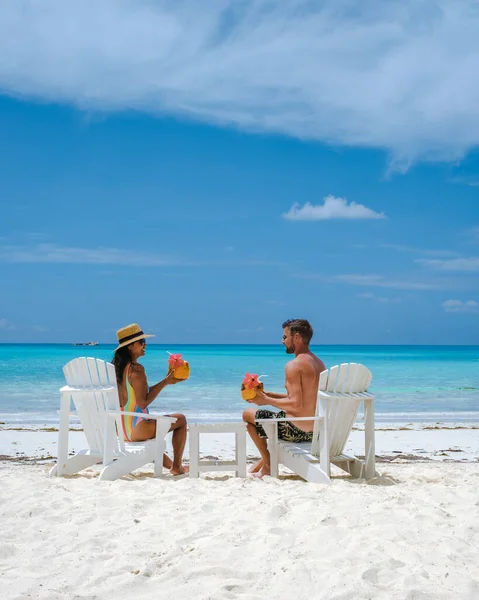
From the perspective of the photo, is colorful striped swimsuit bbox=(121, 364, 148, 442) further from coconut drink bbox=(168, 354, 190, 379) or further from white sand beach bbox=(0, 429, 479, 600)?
white sand beach bbox=(0, 429, 479, 600)

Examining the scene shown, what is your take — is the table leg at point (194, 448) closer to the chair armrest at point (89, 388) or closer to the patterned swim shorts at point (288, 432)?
the patterned swim shorts at point (288, 432)

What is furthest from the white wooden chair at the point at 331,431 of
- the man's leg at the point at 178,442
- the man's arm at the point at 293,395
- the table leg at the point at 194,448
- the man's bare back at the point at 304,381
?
the man's leg at the point at 178,442

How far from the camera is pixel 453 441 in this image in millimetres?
8781

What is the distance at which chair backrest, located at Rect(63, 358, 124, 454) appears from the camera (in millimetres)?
5234

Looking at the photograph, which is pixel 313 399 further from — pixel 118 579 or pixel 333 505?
pixel 118 579

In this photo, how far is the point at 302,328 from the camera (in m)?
5.44

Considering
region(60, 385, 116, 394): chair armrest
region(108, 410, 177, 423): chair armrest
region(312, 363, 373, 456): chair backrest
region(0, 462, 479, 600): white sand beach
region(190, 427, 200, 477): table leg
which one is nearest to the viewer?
region(0, 462, 479, 600): white sand beach

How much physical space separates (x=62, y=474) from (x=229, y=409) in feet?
30.1

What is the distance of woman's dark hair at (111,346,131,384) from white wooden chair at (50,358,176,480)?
210 mm

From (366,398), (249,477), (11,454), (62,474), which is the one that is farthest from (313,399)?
(11,454)

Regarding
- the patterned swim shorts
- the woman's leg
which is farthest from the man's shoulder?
the woman's leg

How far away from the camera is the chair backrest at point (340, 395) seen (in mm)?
4922

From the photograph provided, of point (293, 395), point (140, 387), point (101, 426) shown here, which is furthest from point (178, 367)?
point (293, 395)

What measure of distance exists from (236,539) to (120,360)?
2.52 m
